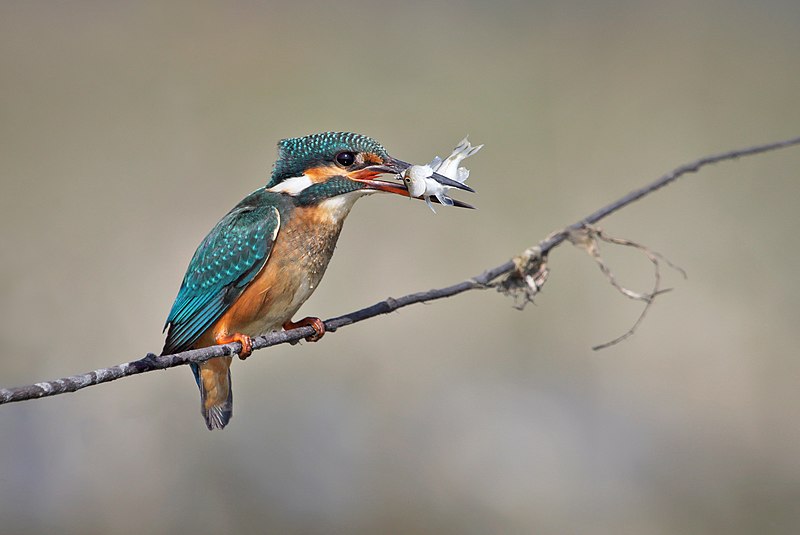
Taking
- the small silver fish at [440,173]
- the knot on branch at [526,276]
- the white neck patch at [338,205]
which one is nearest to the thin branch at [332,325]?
the knot on branch at [526,276]

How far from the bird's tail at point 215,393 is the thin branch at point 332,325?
153 mm

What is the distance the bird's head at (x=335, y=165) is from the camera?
177 cm

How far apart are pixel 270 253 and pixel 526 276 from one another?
1.57ft

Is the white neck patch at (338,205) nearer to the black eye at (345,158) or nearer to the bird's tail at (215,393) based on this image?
the black eye at (345,158)

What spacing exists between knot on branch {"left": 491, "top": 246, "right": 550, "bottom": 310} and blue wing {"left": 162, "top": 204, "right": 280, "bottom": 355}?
435mm

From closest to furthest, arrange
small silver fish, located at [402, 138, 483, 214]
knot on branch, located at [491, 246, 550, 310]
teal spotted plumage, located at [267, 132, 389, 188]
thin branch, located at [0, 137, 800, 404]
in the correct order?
thin branch, located at [0, 137, 800, 404], small silver fish, located at [402, 138, 483, 214], teal spotted plumage, located at [267, 132, 389, 188], knot on branch, located at [491, 246, 550, 310]

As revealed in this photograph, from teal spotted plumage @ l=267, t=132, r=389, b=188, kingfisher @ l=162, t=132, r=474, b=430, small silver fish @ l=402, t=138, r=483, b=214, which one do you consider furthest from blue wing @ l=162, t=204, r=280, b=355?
small silver fish @ l=402, t=138, r=483, b=214

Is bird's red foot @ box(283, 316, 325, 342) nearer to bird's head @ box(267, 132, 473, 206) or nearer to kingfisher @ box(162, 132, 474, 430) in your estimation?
kingfisher @ box(162, 132, 474, 430)

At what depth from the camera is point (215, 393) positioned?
5.90 feet

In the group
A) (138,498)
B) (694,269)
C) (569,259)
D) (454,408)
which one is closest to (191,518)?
(138,498)

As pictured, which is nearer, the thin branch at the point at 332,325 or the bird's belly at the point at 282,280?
the thin branch at the point at 332,325

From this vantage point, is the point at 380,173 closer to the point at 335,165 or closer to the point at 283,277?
the point at 335,165

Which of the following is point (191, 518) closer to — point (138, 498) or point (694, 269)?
point (138, 498)

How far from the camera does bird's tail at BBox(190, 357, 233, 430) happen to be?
1786mm
